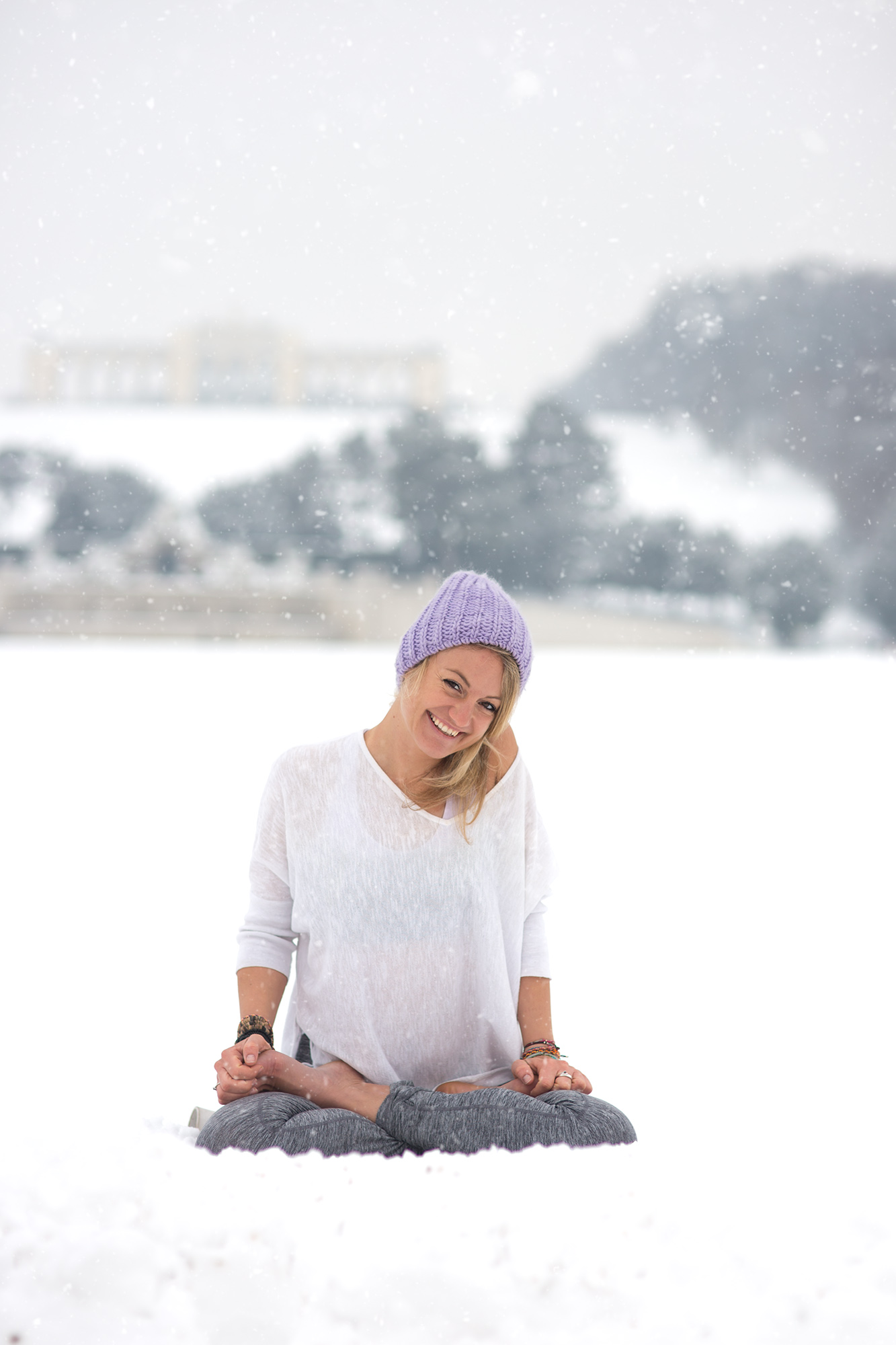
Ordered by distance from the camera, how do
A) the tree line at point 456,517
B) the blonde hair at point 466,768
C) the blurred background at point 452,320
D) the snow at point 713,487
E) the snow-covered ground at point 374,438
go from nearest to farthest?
the blonde hair at point 466,768
the tree line at point 456,517
the blurred background at point 452,320
the snow-covered ground at point 374,438
the snow at point 713,487

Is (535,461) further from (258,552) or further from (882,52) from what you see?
(882,52)

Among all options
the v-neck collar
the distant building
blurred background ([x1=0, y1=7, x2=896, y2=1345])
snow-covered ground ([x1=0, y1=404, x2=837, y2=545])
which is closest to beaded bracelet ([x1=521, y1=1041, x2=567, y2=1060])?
blurred background ([x1=0, y1=7, x2=896, y2=1345])

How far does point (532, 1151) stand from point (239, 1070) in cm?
29

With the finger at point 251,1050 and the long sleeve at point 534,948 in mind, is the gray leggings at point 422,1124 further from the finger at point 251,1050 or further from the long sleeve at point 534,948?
the long sleeve at point 534,948

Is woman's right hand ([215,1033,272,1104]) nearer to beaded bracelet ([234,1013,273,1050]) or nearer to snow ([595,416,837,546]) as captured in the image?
beaded bracelet ([234,1013,273,1050])

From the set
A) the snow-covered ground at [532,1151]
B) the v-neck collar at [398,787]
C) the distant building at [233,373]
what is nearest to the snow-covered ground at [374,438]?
the distant building at [233,373]

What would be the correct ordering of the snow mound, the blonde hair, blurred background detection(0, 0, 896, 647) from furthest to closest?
blurred background detection(0, 0, 896, 647) → the blonde hair → the snow mound

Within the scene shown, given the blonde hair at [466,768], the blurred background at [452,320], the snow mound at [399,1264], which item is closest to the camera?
the snow mound at [399,1264]

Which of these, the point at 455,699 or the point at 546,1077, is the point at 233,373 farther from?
the point at 546,1077

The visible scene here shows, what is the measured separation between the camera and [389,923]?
3.34 ft

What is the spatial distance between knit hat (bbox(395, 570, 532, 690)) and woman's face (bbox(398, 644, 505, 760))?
0.01 m

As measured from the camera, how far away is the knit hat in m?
0.97

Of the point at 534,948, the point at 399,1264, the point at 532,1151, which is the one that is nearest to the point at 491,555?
the point at 534,948

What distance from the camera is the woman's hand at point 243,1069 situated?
94 cm
